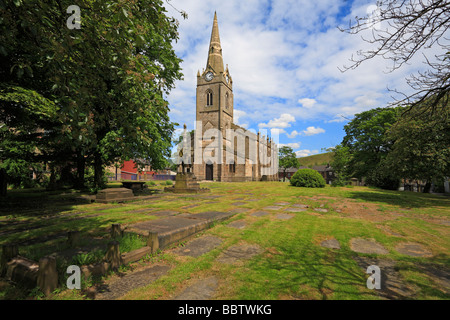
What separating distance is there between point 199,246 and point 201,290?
1692 mm

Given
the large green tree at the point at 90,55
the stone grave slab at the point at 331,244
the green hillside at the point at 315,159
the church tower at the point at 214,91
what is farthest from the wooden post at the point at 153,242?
the green hillside at the point at 315,159

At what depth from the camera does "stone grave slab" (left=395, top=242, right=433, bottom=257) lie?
3.95m

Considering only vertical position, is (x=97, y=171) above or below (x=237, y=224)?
above

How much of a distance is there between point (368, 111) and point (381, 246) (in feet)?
123

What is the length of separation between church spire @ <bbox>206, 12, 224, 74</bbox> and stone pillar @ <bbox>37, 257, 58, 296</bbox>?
133 feet

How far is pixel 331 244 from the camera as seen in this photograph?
4434 millimetres

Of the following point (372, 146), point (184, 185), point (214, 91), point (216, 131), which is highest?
point (214, 91)

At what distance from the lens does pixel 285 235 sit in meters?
4.97

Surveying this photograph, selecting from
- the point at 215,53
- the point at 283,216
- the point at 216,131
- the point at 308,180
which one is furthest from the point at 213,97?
the point at 283,216

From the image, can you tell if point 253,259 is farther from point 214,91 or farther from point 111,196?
point 214,91

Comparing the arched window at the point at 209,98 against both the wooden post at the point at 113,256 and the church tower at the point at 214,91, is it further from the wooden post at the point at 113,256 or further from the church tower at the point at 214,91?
the wooden post at the point at 113,256

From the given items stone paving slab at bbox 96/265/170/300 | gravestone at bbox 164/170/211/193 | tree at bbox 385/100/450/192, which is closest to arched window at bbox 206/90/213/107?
gravestone at bbox 164/170/211/193

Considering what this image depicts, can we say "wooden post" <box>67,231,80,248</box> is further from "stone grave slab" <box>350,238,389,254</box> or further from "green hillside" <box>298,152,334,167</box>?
"green hillside" <box>298,152,334,167</box>
